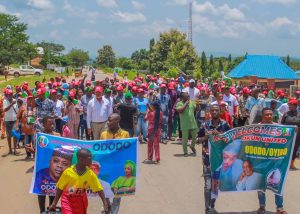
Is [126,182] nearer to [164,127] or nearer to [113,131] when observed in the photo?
[113,131]

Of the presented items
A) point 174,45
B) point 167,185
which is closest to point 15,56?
point 174,45

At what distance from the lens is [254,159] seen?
731 cm

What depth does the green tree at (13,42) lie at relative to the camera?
3041 inches

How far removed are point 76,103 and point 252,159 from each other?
6.55 m

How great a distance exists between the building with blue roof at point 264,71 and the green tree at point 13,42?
182 feet

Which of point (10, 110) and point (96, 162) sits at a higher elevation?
point (10, 110)

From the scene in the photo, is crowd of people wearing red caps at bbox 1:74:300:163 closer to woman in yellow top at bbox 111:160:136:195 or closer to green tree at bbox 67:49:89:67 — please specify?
woman in yellow top at bbox 111:160:136:195

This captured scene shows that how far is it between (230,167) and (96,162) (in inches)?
79.6

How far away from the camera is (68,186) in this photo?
532cm

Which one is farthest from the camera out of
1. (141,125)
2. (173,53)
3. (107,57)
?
(107,57)

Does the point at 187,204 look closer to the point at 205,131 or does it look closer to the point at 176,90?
the point at 205,131

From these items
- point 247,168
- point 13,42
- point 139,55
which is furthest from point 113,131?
point 139,55

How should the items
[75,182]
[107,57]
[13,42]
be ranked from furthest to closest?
1. [107,57]
2. [13,42]
3. [75,182]

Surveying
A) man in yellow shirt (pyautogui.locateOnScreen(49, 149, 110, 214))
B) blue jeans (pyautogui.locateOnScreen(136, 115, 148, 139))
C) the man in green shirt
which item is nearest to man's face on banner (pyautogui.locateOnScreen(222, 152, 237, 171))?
man in yellow shirt (pyautogui.locateOnScreen(49, 149, 110, 214))
